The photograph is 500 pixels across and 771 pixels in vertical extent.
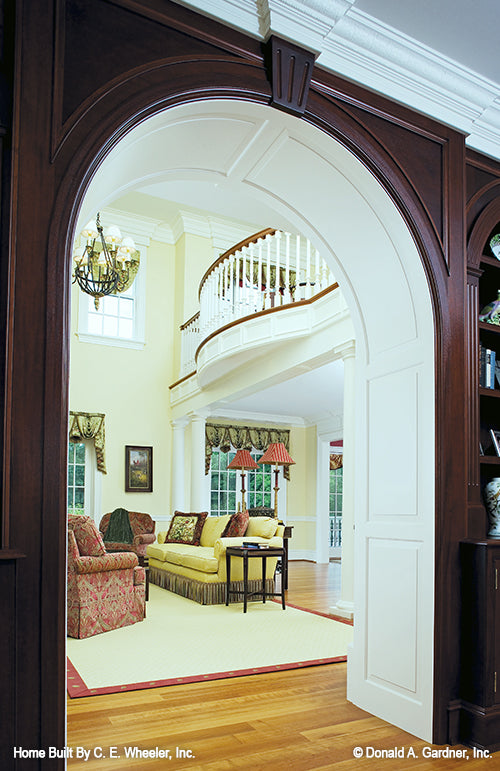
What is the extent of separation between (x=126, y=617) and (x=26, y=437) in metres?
4.22

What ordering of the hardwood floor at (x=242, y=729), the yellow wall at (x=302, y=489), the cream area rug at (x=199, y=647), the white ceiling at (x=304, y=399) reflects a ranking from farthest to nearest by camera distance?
the yellow wall at (x=302, y=489) < the white ceiling at (x=304, y=399) < the cream area rug at (x=199, y=647) < the hardwood floor at (x=242, y=729)

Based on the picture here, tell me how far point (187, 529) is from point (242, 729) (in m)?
5.90

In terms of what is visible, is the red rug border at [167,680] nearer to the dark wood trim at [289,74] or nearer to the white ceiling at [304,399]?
the dark wood trim at [289,74]

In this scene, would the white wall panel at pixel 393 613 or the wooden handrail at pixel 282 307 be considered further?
the wooden handrail at pixel 282 307

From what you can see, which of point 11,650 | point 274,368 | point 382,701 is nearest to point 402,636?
Answer: point 382,701

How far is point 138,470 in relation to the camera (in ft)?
38.1

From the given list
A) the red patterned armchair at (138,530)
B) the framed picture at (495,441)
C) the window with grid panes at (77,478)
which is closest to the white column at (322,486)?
the red patterned armchair at (138,530)

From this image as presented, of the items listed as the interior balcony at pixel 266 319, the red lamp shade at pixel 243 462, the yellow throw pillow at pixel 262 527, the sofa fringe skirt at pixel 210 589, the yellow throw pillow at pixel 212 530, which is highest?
the interior balcony at pixel 266 319

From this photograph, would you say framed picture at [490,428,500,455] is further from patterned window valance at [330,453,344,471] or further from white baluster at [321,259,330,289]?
patterned window valance at [330,453,344,471]

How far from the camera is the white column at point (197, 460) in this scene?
34.8 ft

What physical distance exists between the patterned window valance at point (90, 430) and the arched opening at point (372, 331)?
8.01 m

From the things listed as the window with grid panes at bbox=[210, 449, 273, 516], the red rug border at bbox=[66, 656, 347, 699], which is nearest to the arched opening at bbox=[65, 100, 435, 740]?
the red rug border at bbox=[66, 656, 347, 699]

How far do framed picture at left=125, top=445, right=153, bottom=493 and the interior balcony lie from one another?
7.12ft

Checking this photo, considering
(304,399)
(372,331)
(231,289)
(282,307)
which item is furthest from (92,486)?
(372,331)
